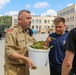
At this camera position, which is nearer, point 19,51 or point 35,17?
point 19,51

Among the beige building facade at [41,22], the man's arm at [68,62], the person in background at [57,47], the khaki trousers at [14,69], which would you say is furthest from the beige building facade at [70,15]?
the man's arm at [68,62]

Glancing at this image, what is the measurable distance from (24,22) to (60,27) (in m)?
0.85

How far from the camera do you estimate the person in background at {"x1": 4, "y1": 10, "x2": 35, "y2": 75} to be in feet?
9.77

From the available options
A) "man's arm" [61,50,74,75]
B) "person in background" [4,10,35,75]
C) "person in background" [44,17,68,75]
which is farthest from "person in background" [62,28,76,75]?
"person in background" [44,17,68,75]

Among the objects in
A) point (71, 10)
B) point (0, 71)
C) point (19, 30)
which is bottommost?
point (0, 71)

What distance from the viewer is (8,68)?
3.20m

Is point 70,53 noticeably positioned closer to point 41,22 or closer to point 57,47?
point 57,47

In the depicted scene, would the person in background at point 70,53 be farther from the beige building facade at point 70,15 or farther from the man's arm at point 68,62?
the beige building facade at point 70,15

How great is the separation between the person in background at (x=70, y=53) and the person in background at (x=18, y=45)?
805mm

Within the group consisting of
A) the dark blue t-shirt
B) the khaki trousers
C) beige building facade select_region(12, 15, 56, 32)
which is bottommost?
the khaki trousers

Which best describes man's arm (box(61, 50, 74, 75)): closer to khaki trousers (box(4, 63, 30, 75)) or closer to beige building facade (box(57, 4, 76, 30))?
khaki trousers (box(4, 63, 30, 75))

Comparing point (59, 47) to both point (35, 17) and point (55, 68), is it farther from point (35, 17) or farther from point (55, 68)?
point (35, 17)

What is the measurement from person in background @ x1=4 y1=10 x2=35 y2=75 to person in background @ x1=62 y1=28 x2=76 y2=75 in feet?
2.64

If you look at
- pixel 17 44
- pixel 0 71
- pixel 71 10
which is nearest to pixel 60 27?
pixel 17 44
